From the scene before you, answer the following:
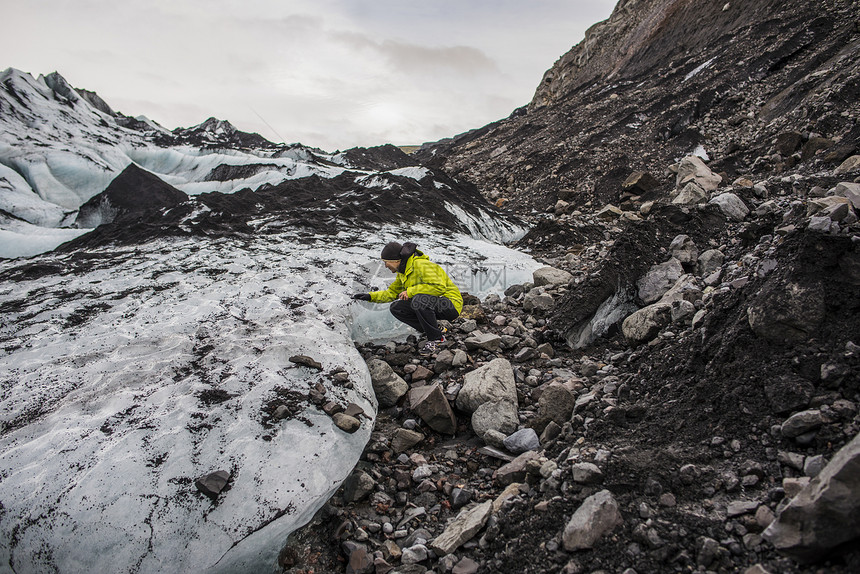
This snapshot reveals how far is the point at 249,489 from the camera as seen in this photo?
91.4 inches

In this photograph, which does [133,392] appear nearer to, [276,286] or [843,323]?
[276,286]

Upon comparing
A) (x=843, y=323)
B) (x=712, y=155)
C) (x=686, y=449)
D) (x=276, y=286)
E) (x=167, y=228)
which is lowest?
(x=686, y=449)

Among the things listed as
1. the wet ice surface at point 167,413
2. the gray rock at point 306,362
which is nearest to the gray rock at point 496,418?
the wet ice surface at point 167,413

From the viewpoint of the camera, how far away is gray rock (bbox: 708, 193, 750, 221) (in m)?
4.25

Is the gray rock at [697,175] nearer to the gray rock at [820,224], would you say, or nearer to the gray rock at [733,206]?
the gray rock at [733,206]

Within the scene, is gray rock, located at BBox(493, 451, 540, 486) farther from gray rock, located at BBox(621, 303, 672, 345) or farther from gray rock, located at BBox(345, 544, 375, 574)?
gray rock, located at BBox(621, 303, 672, 345)

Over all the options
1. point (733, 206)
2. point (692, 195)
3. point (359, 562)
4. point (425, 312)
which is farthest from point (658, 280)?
point (359, 562)

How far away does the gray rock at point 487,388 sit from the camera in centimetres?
318

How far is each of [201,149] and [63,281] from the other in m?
12.5

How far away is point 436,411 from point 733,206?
3601 millimetres

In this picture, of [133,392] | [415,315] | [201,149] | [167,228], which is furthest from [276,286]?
[201,149]

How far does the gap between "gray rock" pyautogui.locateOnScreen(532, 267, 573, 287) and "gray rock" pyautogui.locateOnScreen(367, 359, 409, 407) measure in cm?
261

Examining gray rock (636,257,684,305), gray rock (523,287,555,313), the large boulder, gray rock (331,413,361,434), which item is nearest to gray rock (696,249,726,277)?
gray rock (636,257,684,305)

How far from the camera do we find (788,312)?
2.10m
